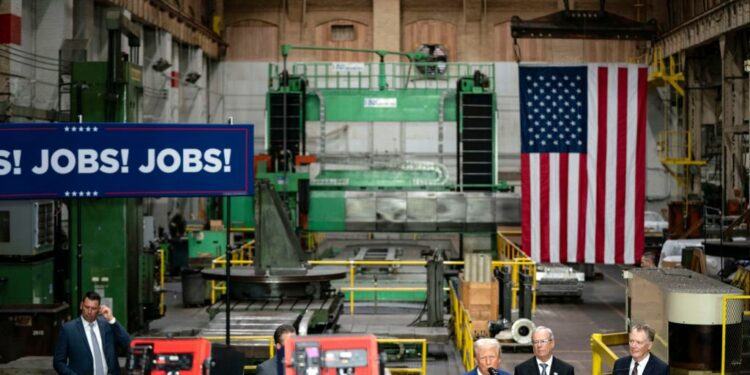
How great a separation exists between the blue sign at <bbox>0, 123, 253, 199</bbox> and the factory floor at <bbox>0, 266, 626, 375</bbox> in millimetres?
2393

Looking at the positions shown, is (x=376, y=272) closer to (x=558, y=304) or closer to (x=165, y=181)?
(x=558, y=304)

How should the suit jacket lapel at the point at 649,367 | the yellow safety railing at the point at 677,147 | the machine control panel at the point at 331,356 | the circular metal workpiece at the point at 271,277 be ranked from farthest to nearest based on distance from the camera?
the yellow safety railing at the point at 677,147
the circular metal workpiece at the point at 271,277
the suit jacket lapel at the point at 649,367
the machine control panel at the point at 331,356

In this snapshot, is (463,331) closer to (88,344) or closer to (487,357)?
(88,344)

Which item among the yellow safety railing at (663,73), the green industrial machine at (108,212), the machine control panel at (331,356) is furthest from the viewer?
the yellow safety railing at (663,73)

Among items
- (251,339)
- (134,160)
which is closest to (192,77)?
(251,339)

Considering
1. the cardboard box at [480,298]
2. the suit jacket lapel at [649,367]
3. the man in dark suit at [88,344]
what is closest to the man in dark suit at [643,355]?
the suit jacket lapel at [649,367]

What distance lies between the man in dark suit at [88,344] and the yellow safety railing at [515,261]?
1131 cm

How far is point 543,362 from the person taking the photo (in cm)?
775

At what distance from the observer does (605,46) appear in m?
39.0

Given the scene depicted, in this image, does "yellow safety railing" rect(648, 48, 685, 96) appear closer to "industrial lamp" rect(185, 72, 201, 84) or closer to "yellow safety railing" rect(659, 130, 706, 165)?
"yellow safety railing" rect(659, 130, 706, 165)

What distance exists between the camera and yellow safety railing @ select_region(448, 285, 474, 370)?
508 inches

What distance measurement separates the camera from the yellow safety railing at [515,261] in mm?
20206

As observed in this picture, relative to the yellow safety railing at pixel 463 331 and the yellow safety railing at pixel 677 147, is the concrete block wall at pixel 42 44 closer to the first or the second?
the yellow safety railing at pixel 463 331

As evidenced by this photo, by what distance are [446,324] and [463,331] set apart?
4.73ft
